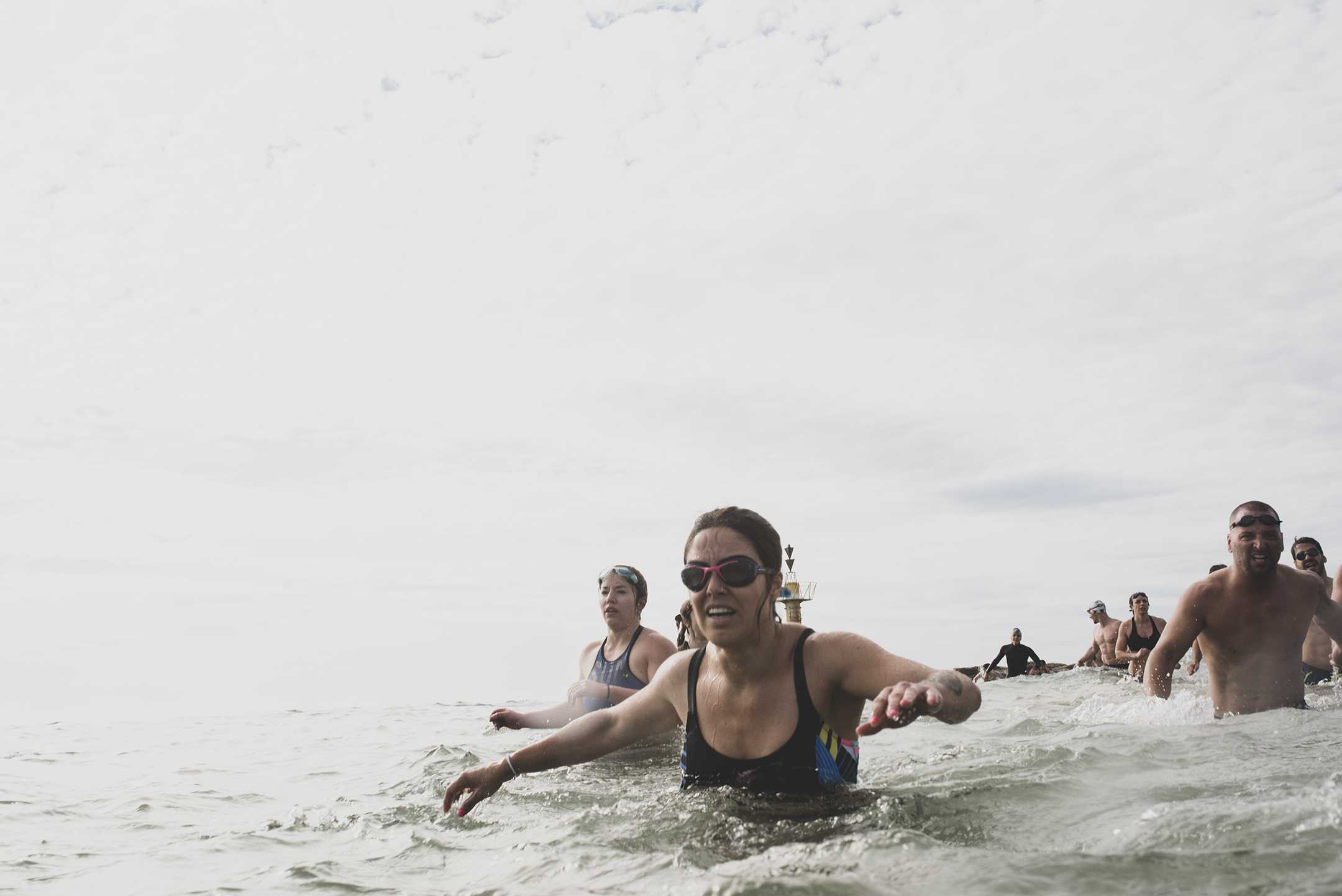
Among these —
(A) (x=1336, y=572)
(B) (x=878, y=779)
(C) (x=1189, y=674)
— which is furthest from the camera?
(C) (x=1189, y=674)

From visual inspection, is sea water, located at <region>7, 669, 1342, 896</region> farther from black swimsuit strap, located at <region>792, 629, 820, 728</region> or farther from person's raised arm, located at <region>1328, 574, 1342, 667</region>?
person's raised arm, located at <region>1328, 574, 1342, 667</region>

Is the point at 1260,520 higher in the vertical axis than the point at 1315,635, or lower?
higher

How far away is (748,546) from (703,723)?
3.28 feet

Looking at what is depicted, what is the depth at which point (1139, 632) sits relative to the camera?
687 inches

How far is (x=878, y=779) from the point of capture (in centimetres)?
652

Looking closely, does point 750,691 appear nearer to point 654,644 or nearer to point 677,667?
point 677,667

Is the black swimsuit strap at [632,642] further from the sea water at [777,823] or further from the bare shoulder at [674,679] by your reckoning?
the bare shoulder at [674,679]

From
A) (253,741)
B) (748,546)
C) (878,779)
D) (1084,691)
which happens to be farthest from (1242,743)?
(253,741)

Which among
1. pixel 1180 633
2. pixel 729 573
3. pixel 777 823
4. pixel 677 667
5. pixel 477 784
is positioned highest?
pixel 729 573

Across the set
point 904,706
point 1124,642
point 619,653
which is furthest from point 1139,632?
point 904,706

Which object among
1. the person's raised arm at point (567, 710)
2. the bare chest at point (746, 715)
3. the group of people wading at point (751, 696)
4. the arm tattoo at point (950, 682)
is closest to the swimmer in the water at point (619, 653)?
the person's raised arm at point (567, 710)

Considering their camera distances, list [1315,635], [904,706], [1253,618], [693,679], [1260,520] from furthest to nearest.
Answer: [1315,635]
[1253,618]
[1260,520]
[693,679]
[904,706]

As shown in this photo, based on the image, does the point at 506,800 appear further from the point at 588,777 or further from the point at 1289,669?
the point at 1289,669

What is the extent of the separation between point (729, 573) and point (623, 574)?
4322mm
